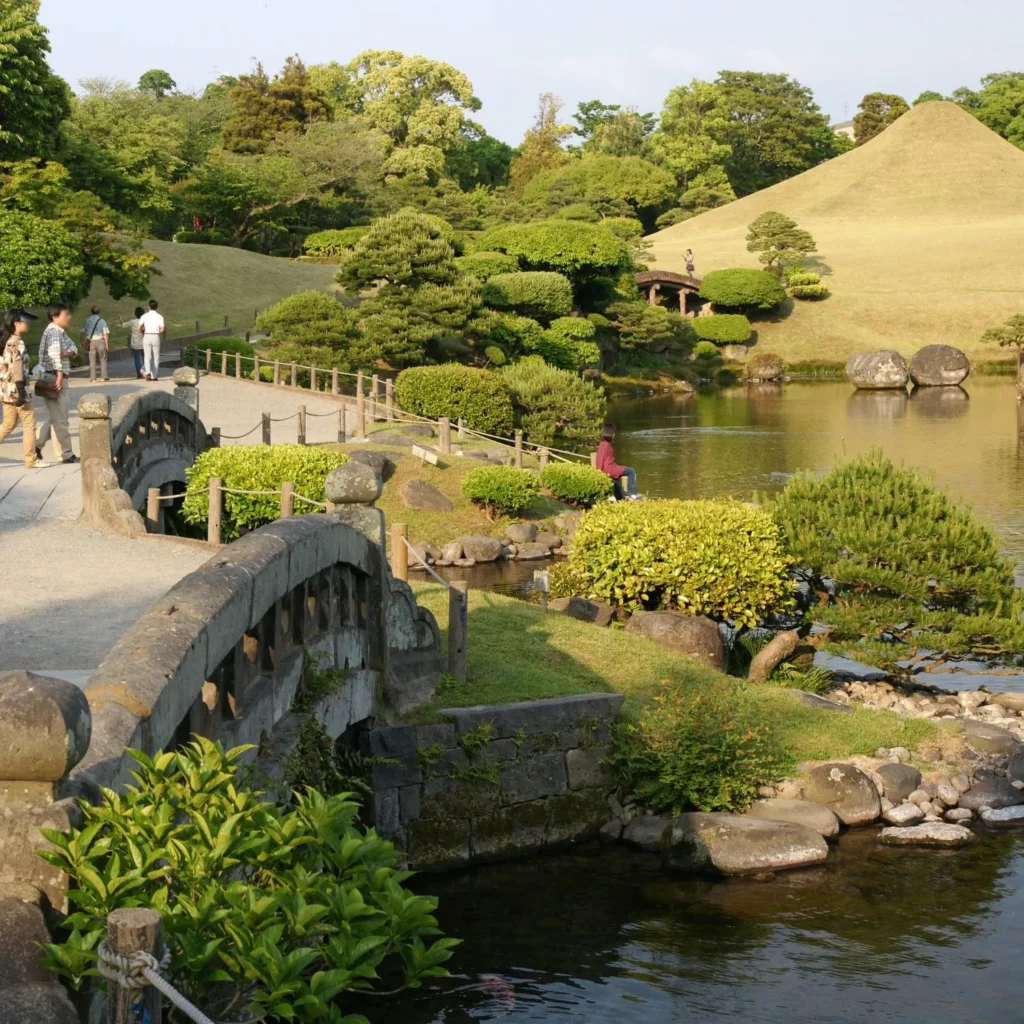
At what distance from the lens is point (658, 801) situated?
1212 centimetres

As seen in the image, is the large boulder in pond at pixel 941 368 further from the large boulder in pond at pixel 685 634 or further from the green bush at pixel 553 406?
the large boulder in pond at pixel 685 634

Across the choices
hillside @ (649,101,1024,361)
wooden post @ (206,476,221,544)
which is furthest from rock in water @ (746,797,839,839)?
hillside @ (649,101,1024,361)

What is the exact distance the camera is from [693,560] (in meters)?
15.7

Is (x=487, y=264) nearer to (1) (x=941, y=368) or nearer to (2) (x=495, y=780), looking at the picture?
(1) (x=941, y=368)

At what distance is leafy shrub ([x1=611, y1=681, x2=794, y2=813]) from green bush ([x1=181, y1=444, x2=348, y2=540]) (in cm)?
844

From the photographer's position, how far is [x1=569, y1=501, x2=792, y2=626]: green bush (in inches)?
619

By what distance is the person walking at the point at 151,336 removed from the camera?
1208 inches

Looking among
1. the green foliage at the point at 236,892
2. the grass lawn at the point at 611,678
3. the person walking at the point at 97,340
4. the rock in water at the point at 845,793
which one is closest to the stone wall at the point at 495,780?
the grass lawn at the point at 611,678

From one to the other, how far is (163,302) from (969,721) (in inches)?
1781

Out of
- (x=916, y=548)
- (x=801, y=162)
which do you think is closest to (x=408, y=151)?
(x=801, y=162)

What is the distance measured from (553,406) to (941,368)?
31846 millimetres

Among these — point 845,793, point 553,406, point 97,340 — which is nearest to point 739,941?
point 845,793

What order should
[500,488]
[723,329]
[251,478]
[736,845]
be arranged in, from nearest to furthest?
[736,845] < [251,478] < [500,488] < [723,329]

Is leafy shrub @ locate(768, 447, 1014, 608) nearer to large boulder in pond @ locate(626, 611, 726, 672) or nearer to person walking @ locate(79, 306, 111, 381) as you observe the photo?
large boulder in pond @ locate(626, 611, 726, 672)
